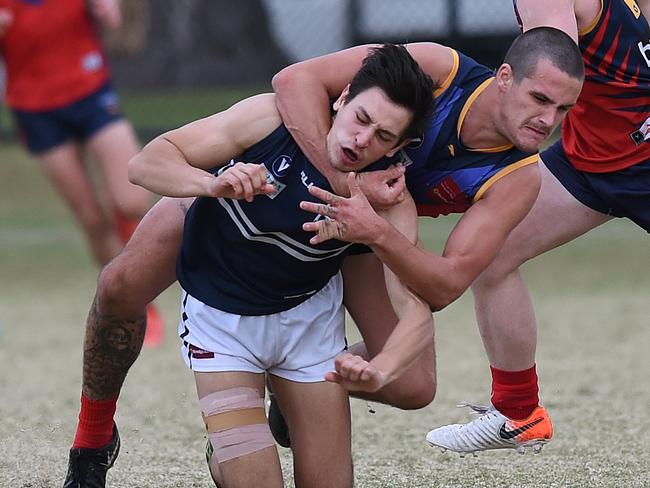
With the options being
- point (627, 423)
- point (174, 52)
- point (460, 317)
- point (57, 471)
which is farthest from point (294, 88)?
point (174, 52)

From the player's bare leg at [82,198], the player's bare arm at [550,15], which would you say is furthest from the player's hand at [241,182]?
the player's bare leg at [82,198]

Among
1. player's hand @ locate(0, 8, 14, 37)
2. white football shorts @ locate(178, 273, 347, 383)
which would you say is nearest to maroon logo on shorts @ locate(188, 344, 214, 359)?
white football shorts @ locate(178, 273, 347, 383)

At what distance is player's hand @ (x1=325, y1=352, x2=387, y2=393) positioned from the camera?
3.34m

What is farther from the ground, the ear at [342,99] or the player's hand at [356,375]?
the ear at [342,99]

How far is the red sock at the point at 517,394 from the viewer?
4520 mm

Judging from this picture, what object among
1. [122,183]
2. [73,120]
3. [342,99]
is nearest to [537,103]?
[342,99]

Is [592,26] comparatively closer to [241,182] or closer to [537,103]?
[537,103]

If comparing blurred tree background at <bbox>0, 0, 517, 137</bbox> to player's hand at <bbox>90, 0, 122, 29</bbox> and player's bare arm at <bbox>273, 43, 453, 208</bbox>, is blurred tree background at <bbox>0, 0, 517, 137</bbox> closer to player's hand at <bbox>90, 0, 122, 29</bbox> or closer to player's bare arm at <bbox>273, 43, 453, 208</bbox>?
player's hand at <bbox>90, 0, 122, 29</bbox>

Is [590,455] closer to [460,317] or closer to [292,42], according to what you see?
[460,317]

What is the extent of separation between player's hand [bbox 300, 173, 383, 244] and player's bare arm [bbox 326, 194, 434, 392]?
0.21 m

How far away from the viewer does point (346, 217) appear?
11.5 feet

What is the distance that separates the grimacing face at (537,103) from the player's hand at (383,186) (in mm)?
357

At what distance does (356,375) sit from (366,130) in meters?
0.70

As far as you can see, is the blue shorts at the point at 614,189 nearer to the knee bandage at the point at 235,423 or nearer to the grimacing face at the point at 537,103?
the grimacing face at the point at 537,103
